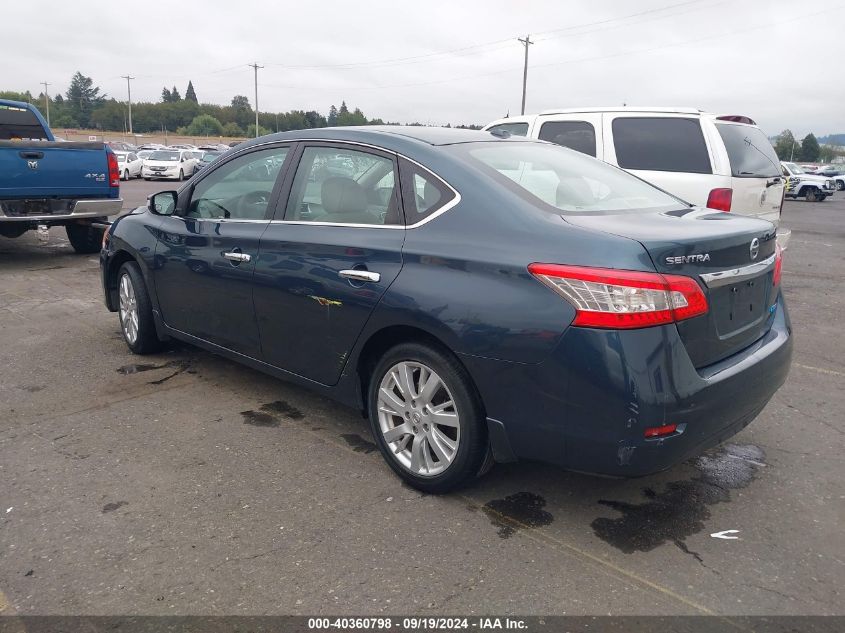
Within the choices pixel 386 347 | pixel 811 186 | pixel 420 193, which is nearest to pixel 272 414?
pixel 386 347

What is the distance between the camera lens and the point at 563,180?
371cm

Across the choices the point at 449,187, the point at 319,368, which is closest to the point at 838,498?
the point at 449,187

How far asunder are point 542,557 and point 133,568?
1585mm

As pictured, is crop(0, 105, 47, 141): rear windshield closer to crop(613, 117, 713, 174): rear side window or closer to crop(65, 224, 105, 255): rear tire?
crop(65, 224, 105, 255): rear tire

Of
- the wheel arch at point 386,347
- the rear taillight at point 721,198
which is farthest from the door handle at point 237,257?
the rear taillight at point 721,198

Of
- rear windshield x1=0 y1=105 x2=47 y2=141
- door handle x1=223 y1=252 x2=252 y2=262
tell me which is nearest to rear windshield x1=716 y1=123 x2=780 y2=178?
door handle x1=223 y1=252 x2=252 y2=262

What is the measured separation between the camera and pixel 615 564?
286 cm

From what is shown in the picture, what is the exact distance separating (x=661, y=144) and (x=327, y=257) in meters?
4.93

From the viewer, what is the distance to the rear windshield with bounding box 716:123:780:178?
7.11 meters

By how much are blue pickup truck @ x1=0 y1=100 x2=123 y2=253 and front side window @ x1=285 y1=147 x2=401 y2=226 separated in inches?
240

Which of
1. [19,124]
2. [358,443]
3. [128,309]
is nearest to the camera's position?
[358,443]

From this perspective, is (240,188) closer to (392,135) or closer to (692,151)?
(392,135)

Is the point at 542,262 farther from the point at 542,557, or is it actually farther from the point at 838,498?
the point at 838,498

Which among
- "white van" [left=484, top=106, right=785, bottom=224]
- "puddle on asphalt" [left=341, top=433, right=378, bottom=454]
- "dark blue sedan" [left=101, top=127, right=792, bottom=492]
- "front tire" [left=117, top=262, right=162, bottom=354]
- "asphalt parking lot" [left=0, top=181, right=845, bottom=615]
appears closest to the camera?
"asphalt parking lot" [left=0, top=181, right=845, bottom=615]
